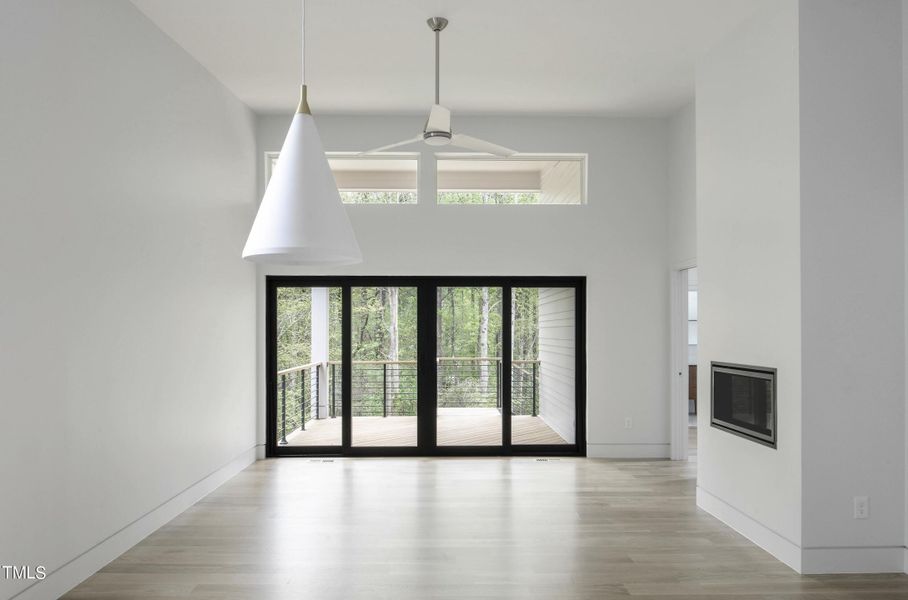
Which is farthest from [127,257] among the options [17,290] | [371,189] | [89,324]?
[371,189]

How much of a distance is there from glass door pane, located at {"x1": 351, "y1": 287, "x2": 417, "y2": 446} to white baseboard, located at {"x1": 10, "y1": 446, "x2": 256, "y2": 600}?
1.55m

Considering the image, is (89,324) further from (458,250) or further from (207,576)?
(458,250)

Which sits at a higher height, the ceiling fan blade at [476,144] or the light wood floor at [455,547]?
the ceiling fan blade at [476,144]

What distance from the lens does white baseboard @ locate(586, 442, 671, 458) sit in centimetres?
657

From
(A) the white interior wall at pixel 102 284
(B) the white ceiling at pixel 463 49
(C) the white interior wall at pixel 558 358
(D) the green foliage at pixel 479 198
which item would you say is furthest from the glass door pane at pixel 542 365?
(A) the white interior wall at pixel 102 284

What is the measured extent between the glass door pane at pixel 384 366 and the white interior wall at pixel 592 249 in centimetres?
34

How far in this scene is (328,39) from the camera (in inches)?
179

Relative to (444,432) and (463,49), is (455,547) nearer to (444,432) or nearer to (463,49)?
(444,432)

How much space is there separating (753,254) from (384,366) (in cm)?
377

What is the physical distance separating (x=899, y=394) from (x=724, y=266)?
1.30 meters

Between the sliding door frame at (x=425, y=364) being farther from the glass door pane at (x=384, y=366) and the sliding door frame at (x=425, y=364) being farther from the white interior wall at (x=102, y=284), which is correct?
the white interior wall at (x=102, y=284)

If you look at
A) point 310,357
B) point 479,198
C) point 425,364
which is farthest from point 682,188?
point 310,357

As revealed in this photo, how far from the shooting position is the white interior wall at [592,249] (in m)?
6.57

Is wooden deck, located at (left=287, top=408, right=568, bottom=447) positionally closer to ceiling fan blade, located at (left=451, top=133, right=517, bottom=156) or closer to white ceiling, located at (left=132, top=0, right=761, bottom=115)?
white ceiling, located at (left=132, top=0, right=761, bottom=115)
